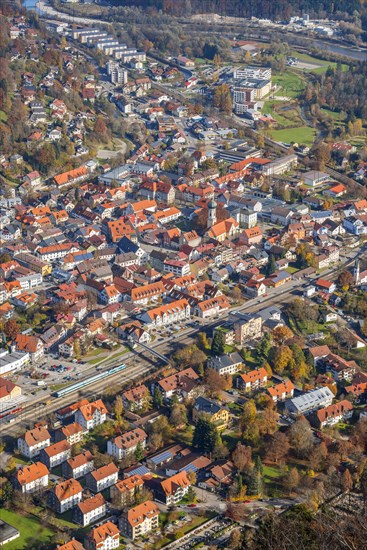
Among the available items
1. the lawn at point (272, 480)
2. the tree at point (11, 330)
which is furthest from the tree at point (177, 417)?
the tree at point (11, 330)

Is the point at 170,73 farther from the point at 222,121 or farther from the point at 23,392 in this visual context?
the point at 23,392

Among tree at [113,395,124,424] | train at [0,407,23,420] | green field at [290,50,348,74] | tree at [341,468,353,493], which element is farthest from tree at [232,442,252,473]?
green field at [290,50,348,74]

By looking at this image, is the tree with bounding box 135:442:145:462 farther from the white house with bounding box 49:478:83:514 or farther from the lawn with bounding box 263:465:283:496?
the lawn with bounding box 263:465:283:496

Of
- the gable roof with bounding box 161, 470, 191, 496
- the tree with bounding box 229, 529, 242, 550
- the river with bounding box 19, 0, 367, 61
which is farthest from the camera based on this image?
the river with bounding box 19, 0, 367, 61

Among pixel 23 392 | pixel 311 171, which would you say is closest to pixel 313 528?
pixel 23 392

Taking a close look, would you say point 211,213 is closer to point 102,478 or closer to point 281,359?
point 281,359

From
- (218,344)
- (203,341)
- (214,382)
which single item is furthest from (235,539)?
(203,341)
